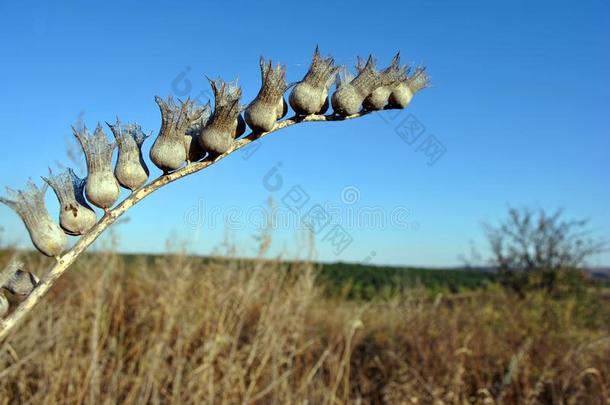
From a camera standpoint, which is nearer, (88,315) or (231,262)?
(88,315)

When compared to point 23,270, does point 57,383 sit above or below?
below

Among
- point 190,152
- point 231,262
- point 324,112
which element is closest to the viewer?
point 190,152

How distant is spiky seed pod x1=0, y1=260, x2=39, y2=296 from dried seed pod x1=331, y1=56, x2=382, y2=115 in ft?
2.09

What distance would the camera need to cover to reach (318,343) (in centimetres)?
629

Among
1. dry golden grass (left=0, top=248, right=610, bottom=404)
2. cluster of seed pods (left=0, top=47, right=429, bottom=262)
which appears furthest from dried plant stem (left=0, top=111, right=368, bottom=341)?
dry golden grass (left=0, top=248, right=610, bottom=404)

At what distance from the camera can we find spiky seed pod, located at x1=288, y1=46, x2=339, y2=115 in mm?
1032

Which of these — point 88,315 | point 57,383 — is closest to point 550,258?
point 88,315

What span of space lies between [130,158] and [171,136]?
0.08 m

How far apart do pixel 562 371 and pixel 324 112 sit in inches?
206

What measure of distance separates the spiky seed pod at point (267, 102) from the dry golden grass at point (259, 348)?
78.4 inches

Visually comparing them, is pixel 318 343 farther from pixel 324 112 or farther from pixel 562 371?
pixel 324 112

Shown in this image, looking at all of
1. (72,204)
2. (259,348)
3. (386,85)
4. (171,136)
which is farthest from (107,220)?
(259,348)

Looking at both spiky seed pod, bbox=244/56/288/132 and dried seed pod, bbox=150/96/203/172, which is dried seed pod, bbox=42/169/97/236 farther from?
spiky seed pod, bbox=244/56/288/132

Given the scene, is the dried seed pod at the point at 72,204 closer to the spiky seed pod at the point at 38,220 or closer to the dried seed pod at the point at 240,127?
the spiky seed pod at the point at 38,220
